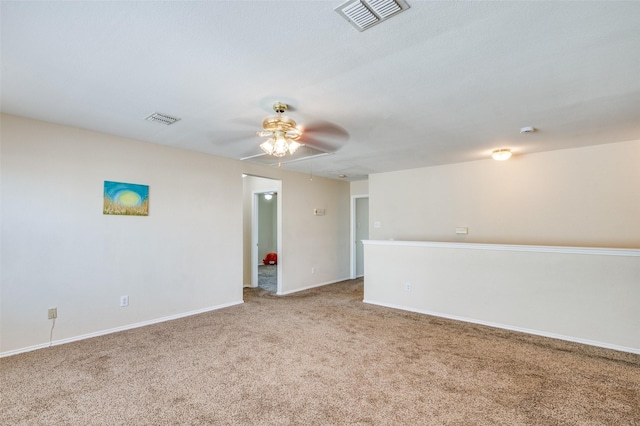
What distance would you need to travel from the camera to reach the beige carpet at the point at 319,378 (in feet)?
6.84

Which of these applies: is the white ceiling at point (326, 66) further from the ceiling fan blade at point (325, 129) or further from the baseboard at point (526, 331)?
the baseboard at point (526, 331)

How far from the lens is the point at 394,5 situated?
151cm

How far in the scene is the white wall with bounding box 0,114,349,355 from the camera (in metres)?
3.09

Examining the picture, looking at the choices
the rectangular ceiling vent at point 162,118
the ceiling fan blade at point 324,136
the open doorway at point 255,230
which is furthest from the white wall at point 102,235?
the ceiling fan blade at point 324,136

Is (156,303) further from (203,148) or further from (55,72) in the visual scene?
(55,72)

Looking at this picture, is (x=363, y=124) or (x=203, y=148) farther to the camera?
(x=203, y=148)

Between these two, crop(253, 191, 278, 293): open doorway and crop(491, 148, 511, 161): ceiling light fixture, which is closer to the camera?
crop(491, 148, 511, 161): ceiling light fixture

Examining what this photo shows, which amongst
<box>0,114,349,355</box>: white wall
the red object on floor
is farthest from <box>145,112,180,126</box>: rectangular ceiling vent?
the red object on floor

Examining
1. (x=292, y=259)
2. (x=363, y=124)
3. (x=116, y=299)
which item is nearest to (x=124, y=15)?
(x=363, y=124)

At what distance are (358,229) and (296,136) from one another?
4.75 m

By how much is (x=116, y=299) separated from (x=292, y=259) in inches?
115

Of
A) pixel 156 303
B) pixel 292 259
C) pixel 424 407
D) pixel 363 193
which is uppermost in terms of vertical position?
pixel 363 193

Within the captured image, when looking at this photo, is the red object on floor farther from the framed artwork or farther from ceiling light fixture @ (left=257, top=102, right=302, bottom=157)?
ceiling light fixture @ (left=257, top=102, right=302, bottom=157)

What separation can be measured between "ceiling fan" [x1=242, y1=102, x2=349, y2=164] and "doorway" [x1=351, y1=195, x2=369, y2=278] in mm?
2963
